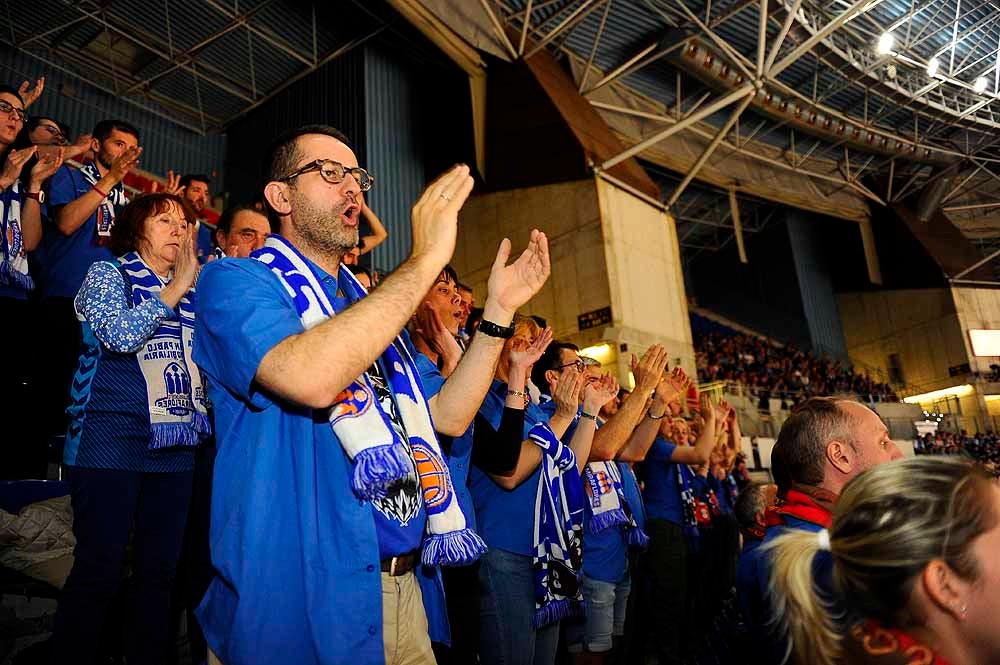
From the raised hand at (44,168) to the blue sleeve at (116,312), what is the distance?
4.10 feet

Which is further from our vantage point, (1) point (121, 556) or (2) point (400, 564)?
(1) point (121, 556)

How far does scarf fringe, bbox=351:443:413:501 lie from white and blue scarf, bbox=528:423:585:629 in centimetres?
133

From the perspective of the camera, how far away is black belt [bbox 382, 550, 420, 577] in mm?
1344

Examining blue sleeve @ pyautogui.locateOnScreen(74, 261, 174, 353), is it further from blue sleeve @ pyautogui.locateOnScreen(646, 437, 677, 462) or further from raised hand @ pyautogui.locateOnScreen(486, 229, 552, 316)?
blue sleeve @ pyautogui.locateOnScreen(646, 437, 677, 462)

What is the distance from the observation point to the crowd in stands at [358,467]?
1.21 metres

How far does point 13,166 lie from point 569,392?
8.45ft

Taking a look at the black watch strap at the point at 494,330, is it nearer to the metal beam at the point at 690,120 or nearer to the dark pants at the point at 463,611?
the dark pants at the point at 463,611

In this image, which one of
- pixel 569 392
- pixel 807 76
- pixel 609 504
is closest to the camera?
pixel 569 392

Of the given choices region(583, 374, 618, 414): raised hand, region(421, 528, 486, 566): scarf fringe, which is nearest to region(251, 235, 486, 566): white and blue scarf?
region(421, 528, 486, 566): scarf fringe

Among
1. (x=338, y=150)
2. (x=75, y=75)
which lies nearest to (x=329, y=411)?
(x=338, y=150)

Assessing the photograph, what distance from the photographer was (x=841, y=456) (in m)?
2.14

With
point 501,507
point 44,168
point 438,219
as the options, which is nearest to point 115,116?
point 44,168

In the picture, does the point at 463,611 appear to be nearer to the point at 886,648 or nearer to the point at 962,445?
the point at 886,648

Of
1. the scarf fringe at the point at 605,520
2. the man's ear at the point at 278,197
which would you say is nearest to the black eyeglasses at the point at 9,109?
the man's ear at the point at 278,197
